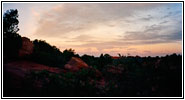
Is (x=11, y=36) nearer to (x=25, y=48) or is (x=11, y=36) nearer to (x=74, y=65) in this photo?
(x=25, y=48)

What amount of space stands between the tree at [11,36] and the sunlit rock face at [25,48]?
10.3 inches

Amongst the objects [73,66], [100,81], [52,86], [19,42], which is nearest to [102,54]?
[73,66]

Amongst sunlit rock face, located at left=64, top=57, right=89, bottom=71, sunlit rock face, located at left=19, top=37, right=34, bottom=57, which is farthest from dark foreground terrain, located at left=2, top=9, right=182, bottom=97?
sunlit rock face, located at left=19, top=37, right=34, bottom=57

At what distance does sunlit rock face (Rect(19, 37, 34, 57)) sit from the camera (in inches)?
483

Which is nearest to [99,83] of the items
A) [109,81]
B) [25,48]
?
[109,81]

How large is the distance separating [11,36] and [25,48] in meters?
0.96

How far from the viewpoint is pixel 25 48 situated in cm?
Answer: 1248

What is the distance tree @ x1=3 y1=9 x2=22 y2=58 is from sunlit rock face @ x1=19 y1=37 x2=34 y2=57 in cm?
26

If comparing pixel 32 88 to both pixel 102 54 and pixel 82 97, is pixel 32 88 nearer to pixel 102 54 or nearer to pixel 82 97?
pixel 82 97

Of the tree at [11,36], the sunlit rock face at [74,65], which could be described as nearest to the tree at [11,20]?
the tree at [11,36]

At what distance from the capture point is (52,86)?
8477 mm

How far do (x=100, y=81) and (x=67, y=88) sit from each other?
1.84 m

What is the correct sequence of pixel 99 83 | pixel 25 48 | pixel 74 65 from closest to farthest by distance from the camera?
pixel 99 83 → pixel 74 65 → pixel 25 48

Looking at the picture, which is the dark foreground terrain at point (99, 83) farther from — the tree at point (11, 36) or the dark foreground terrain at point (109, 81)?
the tree at point (11, 36)
